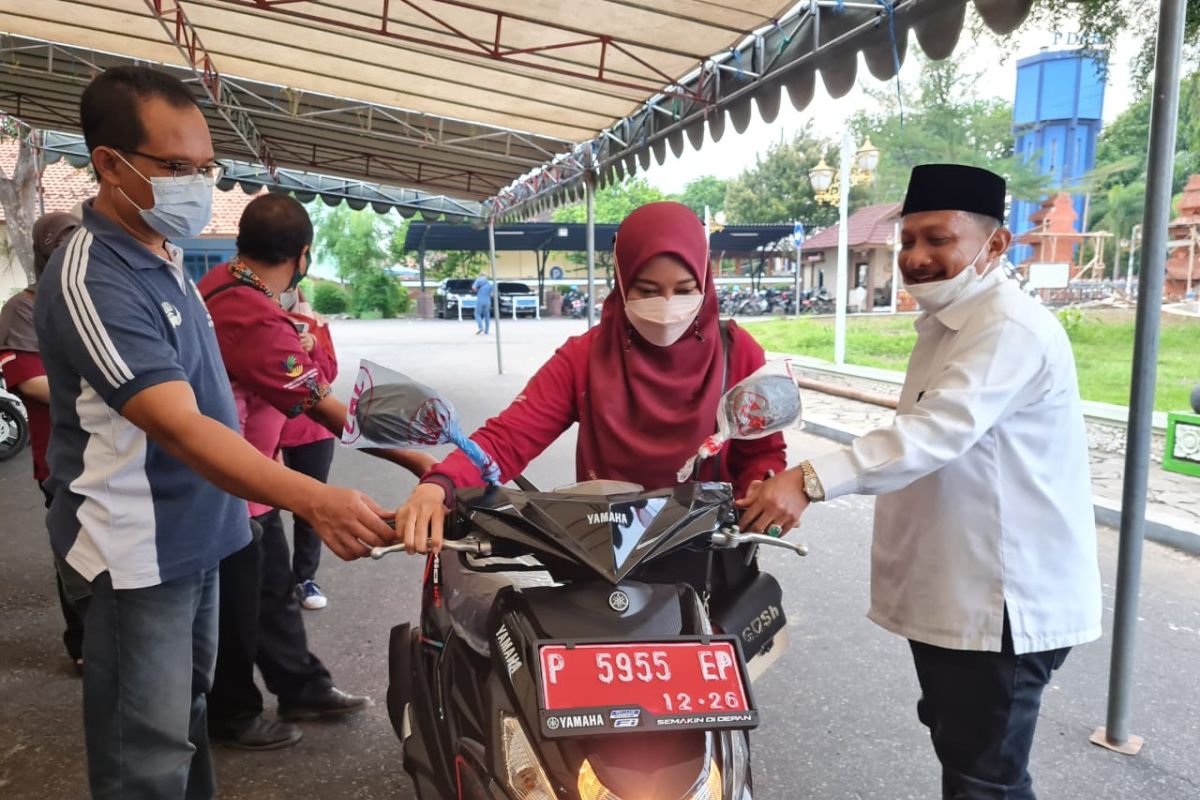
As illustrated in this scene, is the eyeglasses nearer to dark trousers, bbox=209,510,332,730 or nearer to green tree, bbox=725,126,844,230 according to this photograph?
dark trousers, bbox=209,510,332,730

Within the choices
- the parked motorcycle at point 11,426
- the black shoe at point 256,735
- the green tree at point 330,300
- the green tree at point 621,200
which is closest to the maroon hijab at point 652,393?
the black shoe at point 256,735

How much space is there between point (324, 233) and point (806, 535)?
1502 inches

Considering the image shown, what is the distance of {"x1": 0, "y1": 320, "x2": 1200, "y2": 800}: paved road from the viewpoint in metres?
2.72

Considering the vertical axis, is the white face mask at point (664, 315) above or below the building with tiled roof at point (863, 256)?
below

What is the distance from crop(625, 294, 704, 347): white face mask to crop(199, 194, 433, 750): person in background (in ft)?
3.40

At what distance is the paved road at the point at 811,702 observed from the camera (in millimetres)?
2717

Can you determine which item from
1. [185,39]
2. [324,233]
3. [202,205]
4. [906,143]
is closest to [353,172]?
[185,39]

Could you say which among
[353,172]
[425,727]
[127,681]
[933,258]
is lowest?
[425,727]

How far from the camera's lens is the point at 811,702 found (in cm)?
325

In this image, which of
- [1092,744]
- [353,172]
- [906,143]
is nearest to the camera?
[1092,744]

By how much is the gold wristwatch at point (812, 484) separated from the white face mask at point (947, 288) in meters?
0.56

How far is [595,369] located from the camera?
6.70 feet

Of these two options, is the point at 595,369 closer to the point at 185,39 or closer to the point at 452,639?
the point at 452,639

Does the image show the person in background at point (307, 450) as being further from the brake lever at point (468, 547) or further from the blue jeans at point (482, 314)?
the blue jeans at point (482, 314)
